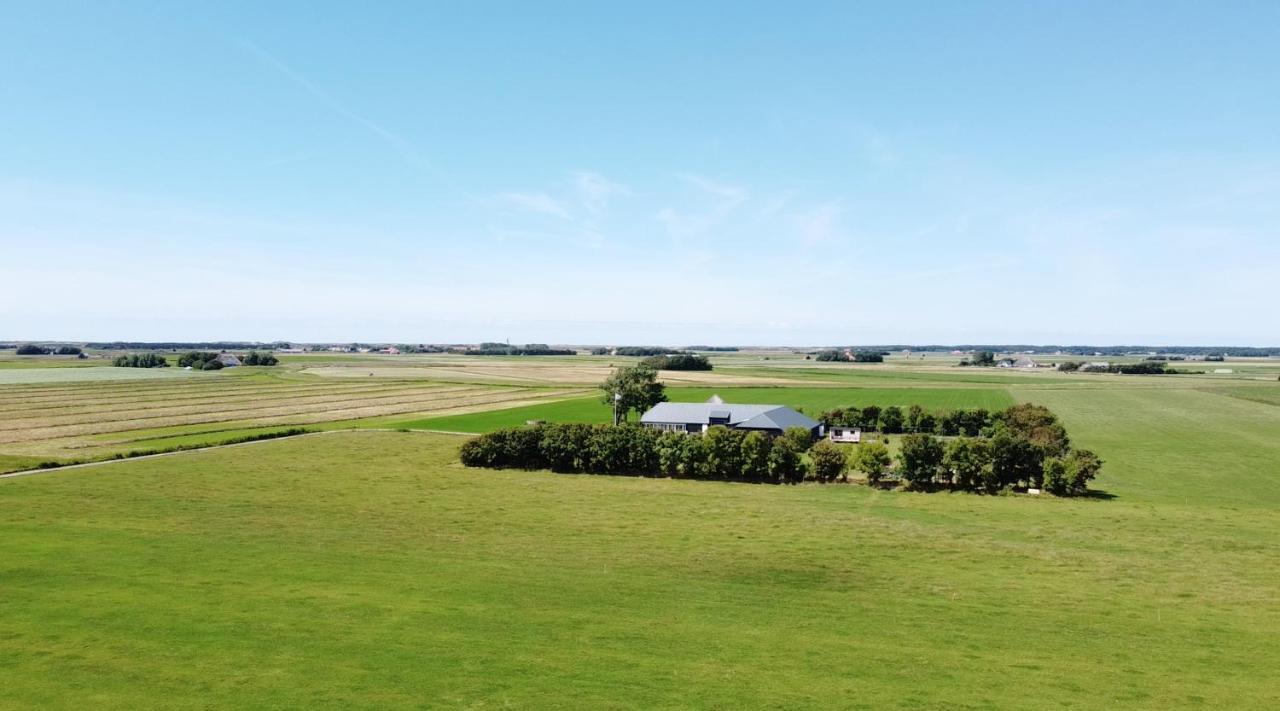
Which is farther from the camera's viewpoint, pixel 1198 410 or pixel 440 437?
pixel 1198 410

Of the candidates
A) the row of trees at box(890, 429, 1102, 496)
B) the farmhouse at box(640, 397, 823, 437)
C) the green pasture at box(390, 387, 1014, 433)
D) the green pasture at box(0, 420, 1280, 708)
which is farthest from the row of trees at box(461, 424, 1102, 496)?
the green pasture at box(390, 387, 1014, 433)

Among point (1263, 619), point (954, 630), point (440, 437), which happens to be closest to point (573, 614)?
point (954, 630)

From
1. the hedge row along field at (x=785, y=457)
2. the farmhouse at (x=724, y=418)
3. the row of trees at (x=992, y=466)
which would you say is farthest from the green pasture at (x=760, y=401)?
the row of trees at (x=992, y=466)

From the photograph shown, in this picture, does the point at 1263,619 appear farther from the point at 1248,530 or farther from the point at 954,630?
the point at 1248,530

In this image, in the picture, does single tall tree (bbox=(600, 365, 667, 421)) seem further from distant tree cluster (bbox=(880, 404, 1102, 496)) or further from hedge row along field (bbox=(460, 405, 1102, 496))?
distant tree cluster (bbox=(880, 404, 1102, 496))

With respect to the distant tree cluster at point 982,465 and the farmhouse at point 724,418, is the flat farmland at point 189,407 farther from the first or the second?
the distant tree cluster at point 982,465
